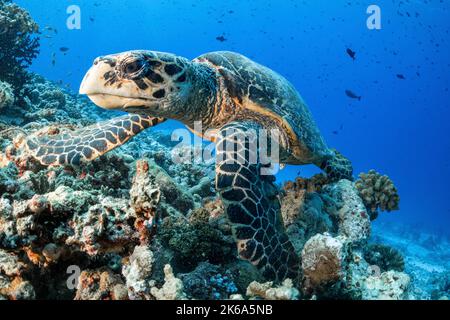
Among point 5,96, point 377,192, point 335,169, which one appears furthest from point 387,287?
point 5,96

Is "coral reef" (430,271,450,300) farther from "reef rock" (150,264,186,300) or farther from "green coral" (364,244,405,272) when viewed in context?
"reef rock" (150,264,186,300)

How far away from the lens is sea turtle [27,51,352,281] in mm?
2945


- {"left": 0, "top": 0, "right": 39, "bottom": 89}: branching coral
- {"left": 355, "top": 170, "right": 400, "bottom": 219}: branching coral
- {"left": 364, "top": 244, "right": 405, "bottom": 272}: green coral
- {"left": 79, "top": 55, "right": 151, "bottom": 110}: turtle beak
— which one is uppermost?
{"left": 0, "top": 0, "right": 39, "bottom": 89}: branching coral

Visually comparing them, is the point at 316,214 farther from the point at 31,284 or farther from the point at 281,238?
the point at 31,284

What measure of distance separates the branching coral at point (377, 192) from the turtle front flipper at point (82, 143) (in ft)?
13.6

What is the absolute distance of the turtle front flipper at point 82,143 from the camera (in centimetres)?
374

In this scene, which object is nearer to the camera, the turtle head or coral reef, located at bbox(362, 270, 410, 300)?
coral reef, located at bbox(362, 270, 410, 300)

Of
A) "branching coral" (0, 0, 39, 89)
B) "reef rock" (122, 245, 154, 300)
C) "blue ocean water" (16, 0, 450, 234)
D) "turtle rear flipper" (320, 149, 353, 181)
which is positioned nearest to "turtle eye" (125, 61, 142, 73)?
"reef rock" (122, 245, 154, 300)

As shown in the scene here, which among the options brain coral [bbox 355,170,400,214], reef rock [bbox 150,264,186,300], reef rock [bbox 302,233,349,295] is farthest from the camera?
brain coral [bbox 355,170,400,214]

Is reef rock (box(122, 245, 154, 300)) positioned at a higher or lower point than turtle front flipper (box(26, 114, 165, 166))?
lower

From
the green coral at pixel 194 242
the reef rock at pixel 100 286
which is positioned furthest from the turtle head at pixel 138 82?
the reef rock at pixel 100 286

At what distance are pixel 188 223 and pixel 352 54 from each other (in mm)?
11493

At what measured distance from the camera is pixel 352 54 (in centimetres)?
1213

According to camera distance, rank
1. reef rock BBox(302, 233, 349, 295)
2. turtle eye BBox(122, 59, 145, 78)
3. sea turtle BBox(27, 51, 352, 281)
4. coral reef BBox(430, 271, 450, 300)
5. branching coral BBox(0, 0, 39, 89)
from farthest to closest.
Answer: coral reef BBox(430, 271, 450, 300), branching coral BBox(0, 0, 39, 89), turtle eye BBox(122, 59, 145, 78), sea turtle BBox(27, 51, 352, 281), reef rock BBox(302, 233, 349, 295)
